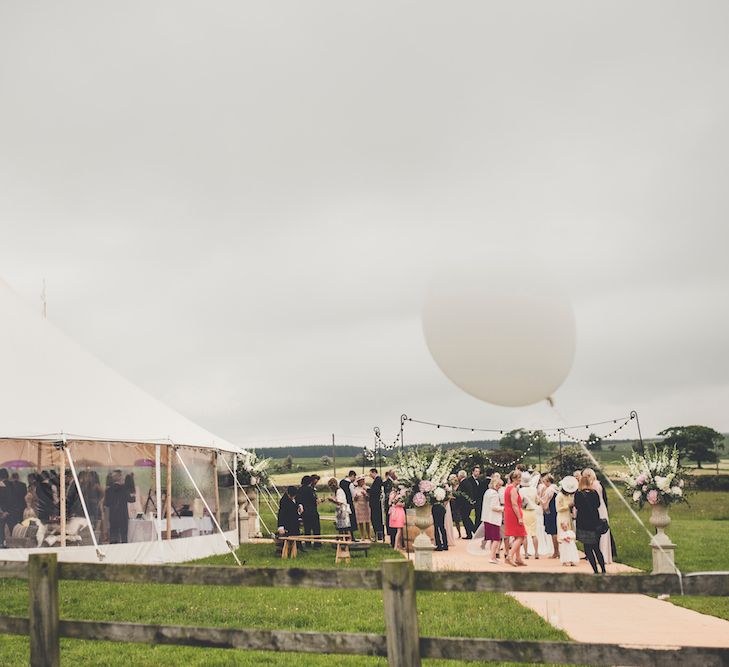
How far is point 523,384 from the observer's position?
16.4 ft

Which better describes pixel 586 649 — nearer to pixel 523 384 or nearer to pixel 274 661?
pixel 523 384

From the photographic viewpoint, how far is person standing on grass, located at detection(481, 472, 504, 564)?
14500 mm

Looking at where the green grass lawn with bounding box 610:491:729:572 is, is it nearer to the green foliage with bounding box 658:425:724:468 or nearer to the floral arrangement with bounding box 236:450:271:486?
the floral arrangement with bounding box 236:450:271:486

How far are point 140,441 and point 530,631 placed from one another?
31.3 ft

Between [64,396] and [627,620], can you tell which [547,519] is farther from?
[64,396]

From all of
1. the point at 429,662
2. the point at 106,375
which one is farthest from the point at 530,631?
the point at 106,375

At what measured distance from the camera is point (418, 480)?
13539 mm

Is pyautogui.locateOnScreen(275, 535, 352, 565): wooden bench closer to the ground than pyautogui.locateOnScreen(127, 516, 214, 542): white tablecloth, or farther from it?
closer to the ground

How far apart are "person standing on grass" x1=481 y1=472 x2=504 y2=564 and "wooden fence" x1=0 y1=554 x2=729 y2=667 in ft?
34.8

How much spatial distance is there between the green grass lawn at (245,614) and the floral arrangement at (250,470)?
31.3 ft

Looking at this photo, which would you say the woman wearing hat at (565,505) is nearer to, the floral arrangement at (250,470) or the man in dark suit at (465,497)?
the man in dark suit at (465,497)

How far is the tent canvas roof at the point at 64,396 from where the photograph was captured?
46.5 feet

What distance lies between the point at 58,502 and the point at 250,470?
8673 mm

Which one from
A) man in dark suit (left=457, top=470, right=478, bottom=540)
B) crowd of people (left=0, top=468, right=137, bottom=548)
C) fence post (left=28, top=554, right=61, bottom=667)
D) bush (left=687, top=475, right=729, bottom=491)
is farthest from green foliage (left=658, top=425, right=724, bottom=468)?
fence post (left=28, top=554, right=61, bottom=667)
